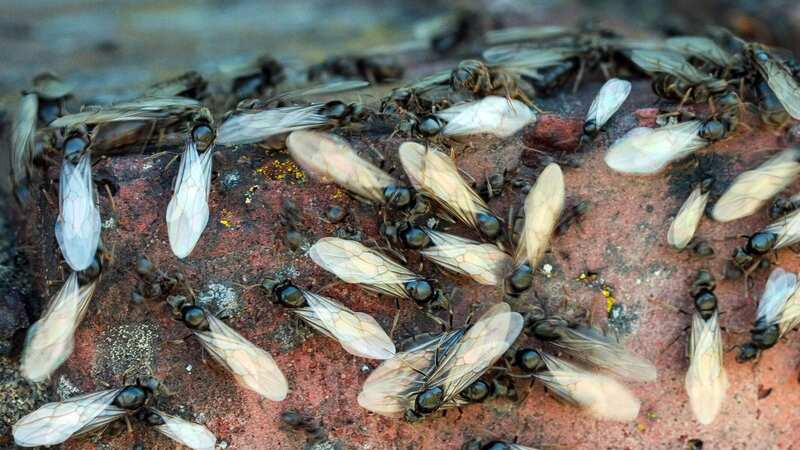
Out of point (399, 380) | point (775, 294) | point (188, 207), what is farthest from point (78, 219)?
point (775, 294)

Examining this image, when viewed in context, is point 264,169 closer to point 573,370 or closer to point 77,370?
point 77,370

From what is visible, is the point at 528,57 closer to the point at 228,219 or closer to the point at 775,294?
the point at 775,294

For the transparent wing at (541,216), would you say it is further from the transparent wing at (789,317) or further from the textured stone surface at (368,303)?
the transparent wing at (789,317)

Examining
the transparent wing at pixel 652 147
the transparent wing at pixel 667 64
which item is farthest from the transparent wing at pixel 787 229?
the transparent wing at pixel 667 64

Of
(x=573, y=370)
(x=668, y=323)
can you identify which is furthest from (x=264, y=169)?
(x=668, y=323)

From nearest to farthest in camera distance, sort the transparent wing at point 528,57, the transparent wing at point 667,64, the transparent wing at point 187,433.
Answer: the transparent wing at point 187,433 → the transparent wing at point 667,64 → the transparent wing at point 528,57

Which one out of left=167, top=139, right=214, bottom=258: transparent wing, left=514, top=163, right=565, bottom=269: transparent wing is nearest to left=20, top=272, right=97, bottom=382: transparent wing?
left=167, top=139, right=214, bottom=258: transparent wing
